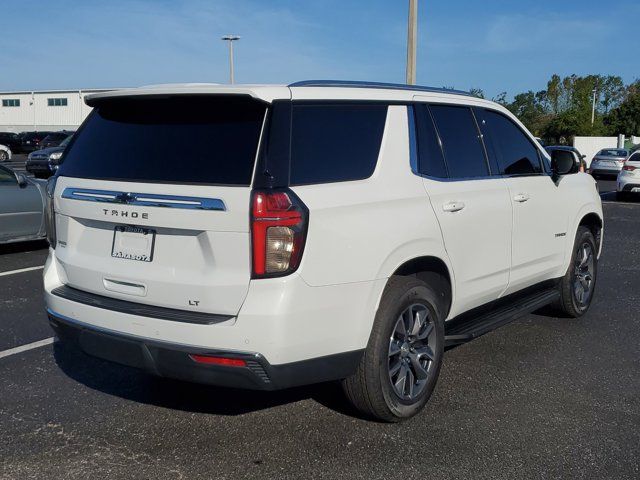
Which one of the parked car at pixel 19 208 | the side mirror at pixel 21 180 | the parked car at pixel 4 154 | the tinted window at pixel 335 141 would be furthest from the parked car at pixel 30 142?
the tinted window at pixel 335 141

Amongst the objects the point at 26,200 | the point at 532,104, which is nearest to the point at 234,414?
the point at 26,200

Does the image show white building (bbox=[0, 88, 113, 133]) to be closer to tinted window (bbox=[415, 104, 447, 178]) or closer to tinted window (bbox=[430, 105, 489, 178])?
tinted window (bbox=[430, 105, 489, 178])

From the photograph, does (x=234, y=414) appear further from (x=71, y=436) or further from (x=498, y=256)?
(x=498, y=256)

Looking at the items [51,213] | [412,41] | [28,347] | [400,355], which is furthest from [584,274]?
[412,41]

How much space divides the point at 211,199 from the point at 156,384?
1.86m

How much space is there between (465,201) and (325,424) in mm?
1608

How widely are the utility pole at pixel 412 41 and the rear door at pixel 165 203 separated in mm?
13904

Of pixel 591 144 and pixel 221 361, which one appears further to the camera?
pixel 591 144

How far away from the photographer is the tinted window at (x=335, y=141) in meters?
3.48

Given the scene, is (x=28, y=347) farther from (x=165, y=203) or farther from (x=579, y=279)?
(x=579, y=279)

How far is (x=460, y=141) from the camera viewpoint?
185 inches

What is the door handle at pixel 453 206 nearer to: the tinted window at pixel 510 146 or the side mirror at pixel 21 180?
the tinted window at pixel 510 146

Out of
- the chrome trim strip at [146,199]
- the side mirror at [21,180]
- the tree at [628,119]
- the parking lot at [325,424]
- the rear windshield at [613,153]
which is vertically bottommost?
the parking lot at [325,424]

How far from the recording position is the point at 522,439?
3.85 meters
